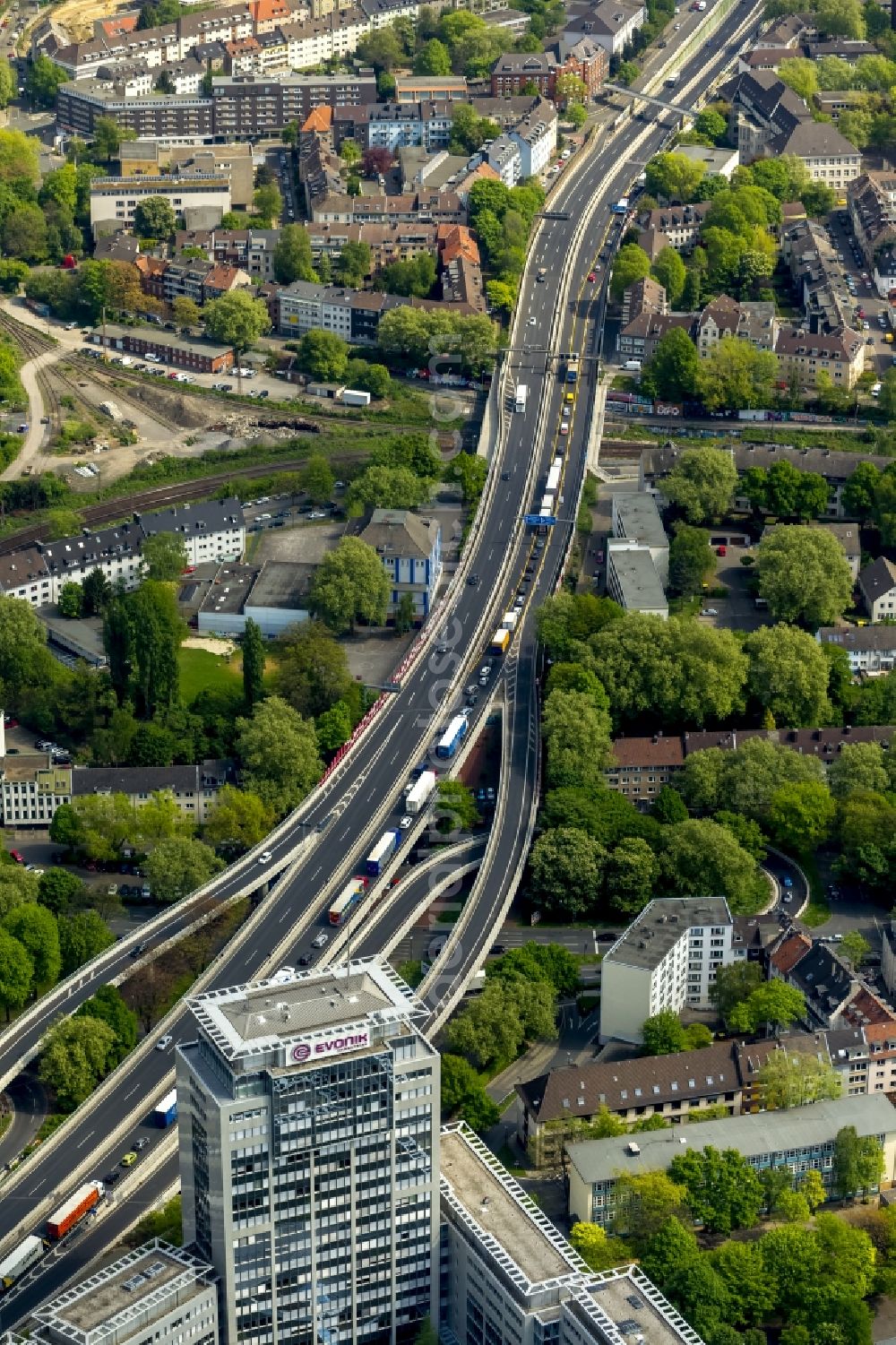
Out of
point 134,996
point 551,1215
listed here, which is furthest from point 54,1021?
point 551,1215

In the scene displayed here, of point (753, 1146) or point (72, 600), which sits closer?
point (753, 1146)

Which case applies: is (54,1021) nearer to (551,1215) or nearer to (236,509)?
(551,1215)

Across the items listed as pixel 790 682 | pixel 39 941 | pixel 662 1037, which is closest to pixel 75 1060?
pixel 39 941

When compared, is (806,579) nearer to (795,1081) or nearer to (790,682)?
(790,682)

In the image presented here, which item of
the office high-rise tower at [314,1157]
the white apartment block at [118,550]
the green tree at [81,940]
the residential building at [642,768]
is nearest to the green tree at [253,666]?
the white apartment block at [118,550]

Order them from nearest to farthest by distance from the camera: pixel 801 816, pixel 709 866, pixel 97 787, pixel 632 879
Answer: pixel 632 879 → pixel 709 866 → pixel 801 816 → pixel 97 787

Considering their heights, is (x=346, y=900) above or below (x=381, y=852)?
below
